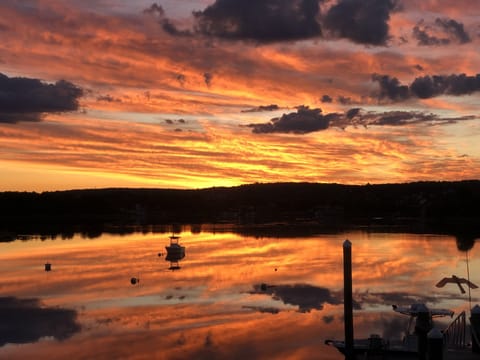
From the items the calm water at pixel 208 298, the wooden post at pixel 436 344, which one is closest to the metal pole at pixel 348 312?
the calm water at pixel 208 298

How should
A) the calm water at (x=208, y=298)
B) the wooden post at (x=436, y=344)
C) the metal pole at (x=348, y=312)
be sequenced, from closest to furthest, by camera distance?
the wooden post at (x=436, y=344), the metal pole at (x=348, y=312), the calm water at (x=208, y=298)

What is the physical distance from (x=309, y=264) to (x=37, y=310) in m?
30.1

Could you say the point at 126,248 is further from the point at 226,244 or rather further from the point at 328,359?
the point at 328,359

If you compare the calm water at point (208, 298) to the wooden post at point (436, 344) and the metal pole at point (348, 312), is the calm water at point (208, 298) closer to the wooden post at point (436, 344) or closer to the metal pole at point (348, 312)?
the metal pole at point (348, 312)

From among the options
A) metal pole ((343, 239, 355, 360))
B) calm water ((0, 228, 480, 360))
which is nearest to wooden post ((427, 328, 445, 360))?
metal pole ((343, 239, 355, 360))

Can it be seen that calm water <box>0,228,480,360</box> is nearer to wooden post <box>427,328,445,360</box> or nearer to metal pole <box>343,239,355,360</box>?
metal pole <box>343,239,355,360</box>

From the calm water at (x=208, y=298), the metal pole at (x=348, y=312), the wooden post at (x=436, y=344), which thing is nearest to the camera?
the wooden post at (x=436, y=344)

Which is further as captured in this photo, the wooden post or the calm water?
the calm water

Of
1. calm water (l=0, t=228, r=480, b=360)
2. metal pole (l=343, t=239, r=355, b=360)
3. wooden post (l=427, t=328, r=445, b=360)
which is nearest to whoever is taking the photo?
wooden post (l=427, t=328, r=445, b=360)

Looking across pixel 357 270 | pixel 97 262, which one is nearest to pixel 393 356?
pixel 357 270

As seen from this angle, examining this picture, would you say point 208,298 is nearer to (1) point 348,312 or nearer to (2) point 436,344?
(1) point 348,312

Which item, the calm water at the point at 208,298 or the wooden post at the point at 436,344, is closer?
the wooden post at the point at 436,344

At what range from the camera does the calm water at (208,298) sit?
3000cm

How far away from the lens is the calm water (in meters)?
30.0
